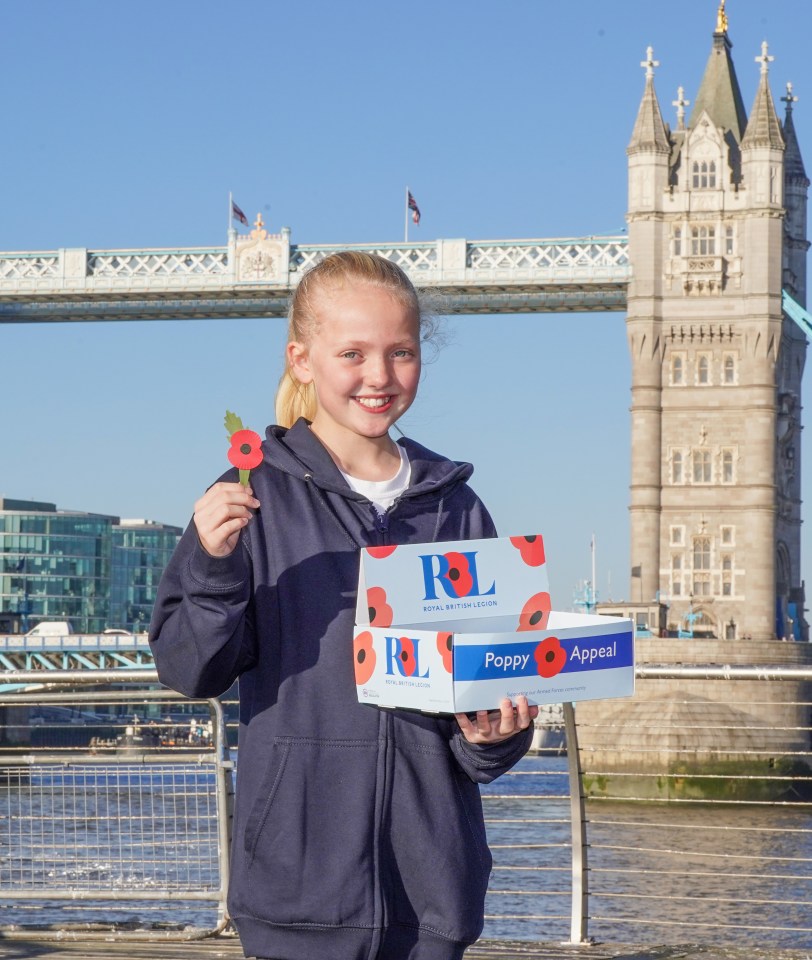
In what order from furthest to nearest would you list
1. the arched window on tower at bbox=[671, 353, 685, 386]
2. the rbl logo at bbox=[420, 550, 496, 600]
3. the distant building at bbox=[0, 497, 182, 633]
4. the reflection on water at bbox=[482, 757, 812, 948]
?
the distant building at bbox=[0, 497, 182, 633]
the arched window on tower at bbox=[671, 353, 685, 386]
the reflection on water at bbox=[482, 757, 812, 948]
the rbl logo at bbox=[420, 550, 496, 600]

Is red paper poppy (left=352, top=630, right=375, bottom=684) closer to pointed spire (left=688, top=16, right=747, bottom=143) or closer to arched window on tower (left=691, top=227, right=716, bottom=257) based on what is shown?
arched window on tower (left=691, top=227, right=716, bottom=257)

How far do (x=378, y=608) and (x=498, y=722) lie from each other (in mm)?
182

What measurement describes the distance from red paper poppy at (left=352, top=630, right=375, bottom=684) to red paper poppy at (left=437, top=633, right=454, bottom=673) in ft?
0.27

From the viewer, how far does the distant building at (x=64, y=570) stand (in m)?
56.9

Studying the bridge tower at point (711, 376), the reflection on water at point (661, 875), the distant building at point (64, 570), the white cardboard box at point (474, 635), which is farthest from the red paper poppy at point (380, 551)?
the distant building at point (64, 570)

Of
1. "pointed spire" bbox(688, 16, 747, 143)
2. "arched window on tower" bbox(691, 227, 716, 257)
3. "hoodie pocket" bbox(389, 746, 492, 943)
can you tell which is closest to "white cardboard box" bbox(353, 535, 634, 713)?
"hoodie pocket" bbox(389, 746, 492, 943)

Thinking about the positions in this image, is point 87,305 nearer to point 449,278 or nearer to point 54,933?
point 449,278

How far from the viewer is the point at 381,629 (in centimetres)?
181

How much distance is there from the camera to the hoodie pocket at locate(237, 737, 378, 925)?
1.81 m

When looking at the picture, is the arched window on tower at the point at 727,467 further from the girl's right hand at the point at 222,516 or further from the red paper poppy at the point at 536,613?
the girl's right hand at the point at 222,516

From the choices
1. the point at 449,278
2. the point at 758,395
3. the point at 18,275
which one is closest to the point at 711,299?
the point at 758,395

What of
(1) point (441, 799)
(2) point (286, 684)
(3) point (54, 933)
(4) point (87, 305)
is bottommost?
(3) point (54, 933)

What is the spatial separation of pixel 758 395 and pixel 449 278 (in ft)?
21.9

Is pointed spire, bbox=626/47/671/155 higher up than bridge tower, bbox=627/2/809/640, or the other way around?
pointed spire, bbox=626/47/671/155
